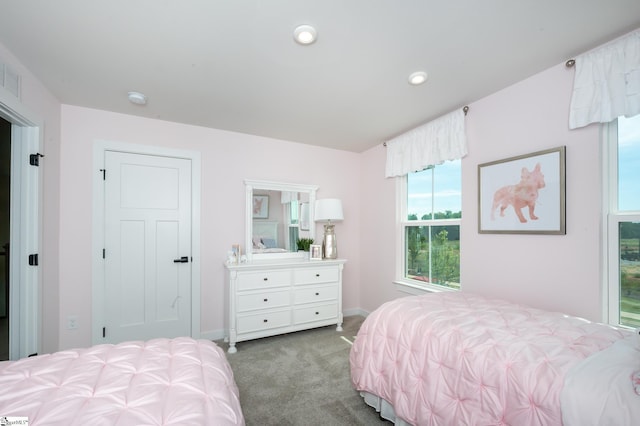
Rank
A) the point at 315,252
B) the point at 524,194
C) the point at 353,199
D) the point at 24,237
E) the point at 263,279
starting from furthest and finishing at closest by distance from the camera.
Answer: the point at 353,199 < the point at 315,252 < the point at 263,279 < the point at 524,194 < the point at 24,237

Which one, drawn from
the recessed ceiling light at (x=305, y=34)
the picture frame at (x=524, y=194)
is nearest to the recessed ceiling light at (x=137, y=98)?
the recessed ceiling light at (x=305, y=34)

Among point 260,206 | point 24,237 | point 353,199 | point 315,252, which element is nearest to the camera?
point 24,237

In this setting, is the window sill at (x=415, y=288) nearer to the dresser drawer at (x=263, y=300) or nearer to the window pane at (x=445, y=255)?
the window pane at (x=445, y=255)

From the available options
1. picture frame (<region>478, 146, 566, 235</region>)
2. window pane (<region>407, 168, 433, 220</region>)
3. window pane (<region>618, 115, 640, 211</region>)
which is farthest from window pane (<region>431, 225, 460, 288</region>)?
window pane (<region>618, 115, 640, 211</region>)

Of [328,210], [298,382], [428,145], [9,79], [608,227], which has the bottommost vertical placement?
[298,382]

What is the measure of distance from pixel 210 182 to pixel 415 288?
266 cm

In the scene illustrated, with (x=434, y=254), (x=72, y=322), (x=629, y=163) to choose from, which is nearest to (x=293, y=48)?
(x=629, y=163)

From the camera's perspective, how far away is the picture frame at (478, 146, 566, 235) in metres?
2.01

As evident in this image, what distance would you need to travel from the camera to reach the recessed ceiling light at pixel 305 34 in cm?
161

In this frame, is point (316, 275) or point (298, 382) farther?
point (316, 275)

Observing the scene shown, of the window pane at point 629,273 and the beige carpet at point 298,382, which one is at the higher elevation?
the window pane at point 629,273

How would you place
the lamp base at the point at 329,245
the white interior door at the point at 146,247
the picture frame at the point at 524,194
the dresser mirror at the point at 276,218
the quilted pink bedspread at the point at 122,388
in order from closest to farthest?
1. the quilted pink bedspread at the point at 122,388
2. the picture frame at the point at 524,194
3. the white interior door at the point at 146,247
4. the dresser mirror at the point at 276,218
5. the lamp base at the point at 329,245

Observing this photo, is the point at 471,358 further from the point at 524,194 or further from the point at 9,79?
the point at 9,79

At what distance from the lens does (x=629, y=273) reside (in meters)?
1.74
